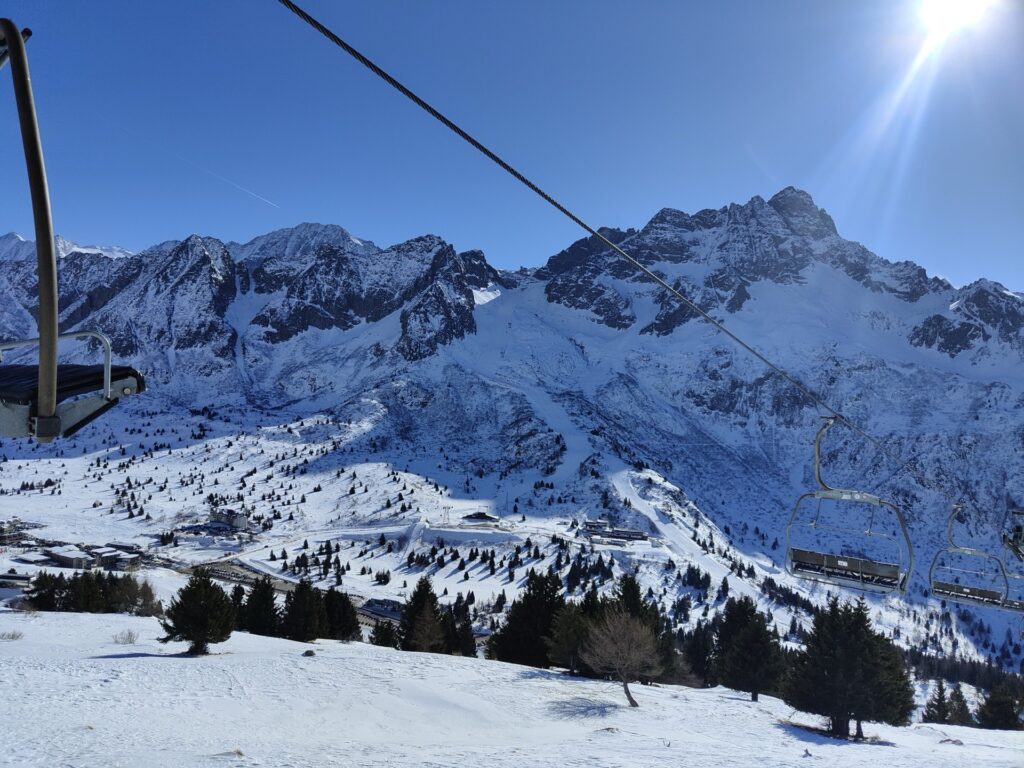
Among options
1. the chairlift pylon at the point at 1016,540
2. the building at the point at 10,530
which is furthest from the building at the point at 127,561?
the chairlift pylon at the point at 1016,540

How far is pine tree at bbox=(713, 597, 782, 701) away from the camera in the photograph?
37.8 meters

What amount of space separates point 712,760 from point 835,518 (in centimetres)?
19681

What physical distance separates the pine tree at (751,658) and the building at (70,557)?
2947 inches

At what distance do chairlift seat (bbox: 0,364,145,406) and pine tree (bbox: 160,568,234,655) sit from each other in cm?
2713

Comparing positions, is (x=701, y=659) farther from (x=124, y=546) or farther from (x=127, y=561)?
(x=124, y=546)

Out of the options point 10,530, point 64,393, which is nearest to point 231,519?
point 10,530

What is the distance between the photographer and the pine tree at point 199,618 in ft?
90.7

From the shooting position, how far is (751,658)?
125 feet

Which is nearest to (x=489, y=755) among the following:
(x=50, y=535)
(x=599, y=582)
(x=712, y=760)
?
(x=712, y=760)

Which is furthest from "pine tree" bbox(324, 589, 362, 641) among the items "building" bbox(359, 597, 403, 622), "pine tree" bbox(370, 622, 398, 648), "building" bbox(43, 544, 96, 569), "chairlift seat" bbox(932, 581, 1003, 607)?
"building" bbox(43, 544, 96, 569)

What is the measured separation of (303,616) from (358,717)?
22.8 m

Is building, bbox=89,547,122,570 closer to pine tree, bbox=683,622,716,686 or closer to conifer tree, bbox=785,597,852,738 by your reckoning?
pine tree, bbox=683,622,716,686

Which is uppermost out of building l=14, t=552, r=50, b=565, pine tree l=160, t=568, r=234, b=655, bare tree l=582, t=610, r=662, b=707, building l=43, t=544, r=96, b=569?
bare tree l=582, t=610, r=662, b=707

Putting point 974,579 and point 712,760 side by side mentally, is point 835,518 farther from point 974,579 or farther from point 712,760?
point 712,760
